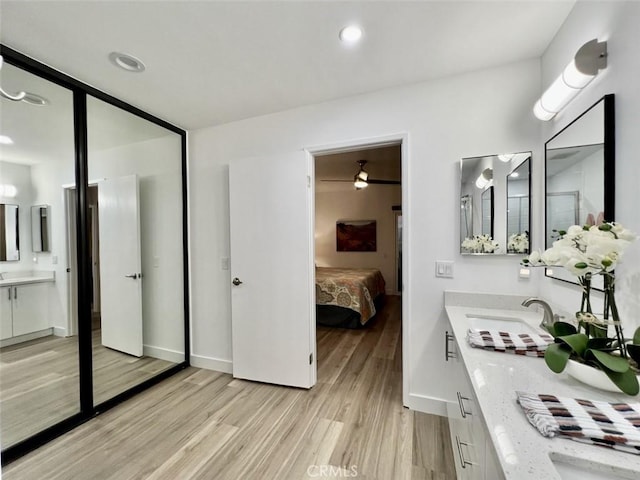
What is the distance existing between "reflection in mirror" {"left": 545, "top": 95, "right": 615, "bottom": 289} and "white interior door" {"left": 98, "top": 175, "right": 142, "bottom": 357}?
3294mm

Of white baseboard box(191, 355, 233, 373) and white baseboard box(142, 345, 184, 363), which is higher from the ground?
white baseboard box(142, 345, 184, 363)

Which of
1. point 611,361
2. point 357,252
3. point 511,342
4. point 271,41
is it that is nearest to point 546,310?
point 511,342

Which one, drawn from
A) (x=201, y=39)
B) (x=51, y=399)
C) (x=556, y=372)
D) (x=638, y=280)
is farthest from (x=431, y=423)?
(x=201, y=39)

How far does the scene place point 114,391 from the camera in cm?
220

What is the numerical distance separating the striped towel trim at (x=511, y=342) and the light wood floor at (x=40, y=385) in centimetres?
265

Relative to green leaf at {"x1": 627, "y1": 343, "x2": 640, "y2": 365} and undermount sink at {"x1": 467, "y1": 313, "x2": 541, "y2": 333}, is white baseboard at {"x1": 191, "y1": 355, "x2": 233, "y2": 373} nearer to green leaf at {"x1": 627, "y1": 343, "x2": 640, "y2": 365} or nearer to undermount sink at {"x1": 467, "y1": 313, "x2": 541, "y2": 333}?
undermount sink at {"x1": 467, "y1": 313, "x2": 541, "y2": 333}

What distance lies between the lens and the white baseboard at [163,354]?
2.69 metres

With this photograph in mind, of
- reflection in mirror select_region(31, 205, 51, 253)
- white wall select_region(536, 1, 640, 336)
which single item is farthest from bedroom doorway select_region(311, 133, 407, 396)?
reflection in mirror select_region(31, 205, 51, 253)

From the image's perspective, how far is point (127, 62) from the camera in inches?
68.3

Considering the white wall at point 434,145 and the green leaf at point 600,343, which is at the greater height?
the white wall at point 434,145

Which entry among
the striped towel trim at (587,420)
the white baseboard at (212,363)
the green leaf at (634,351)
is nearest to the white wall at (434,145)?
the green leaf at (634,351)

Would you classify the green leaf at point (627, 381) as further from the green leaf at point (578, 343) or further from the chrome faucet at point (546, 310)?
the chrome faucet at point (546, 310)

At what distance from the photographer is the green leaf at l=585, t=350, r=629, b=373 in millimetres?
781

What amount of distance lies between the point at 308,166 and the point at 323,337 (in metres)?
2.37
